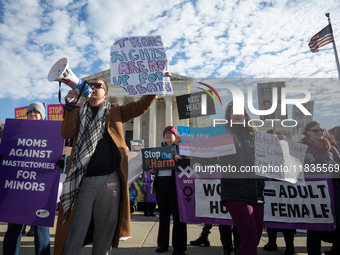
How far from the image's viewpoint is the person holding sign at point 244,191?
7.00 feet

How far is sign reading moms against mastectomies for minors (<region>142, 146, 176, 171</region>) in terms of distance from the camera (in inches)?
160

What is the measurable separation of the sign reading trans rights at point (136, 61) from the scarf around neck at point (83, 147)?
47 centimetres

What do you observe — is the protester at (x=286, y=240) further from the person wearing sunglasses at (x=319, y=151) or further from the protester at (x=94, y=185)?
the protester at (x=94, y=185)

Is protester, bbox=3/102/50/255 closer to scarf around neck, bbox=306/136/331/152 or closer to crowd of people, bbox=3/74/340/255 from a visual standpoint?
crowd of people, bbox=3/74/340/255

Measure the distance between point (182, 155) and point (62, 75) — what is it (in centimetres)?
257

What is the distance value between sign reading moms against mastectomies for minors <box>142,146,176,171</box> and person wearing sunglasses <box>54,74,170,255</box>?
1.94 meters

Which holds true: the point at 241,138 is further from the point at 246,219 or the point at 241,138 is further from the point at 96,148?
the point at 96,148

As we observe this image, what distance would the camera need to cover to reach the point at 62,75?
204 centimetres

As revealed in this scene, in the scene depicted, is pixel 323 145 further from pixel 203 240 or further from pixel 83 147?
pixel 83 147

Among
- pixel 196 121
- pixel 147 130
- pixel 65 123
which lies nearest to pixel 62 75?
pixel 65 123

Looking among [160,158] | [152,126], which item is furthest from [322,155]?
[152,126]

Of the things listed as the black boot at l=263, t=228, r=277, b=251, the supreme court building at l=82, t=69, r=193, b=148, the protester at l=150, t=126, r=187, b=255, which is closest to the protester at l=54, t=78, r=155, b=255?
the protester at l=150, t=126, r=187, b=255

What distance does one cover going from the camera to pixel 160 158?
4.32 metres

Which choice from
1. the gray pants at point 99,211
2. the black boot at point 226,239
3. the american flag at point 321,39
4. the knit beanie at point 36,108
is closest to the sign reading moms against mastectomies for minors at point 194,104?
the black boot at point 226,239
